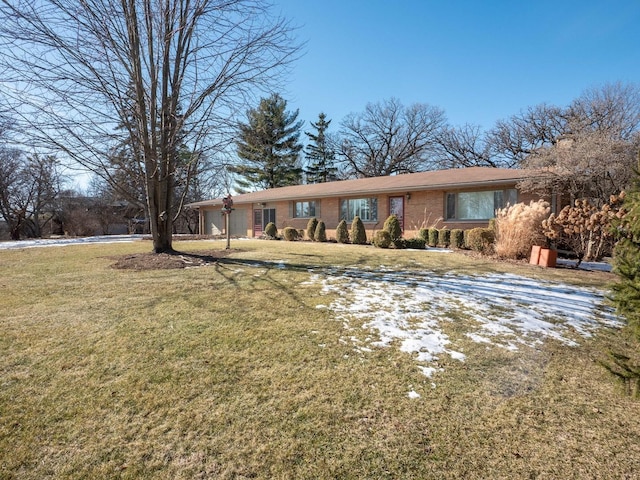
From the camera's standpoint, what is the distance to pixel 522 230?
26.7 feet

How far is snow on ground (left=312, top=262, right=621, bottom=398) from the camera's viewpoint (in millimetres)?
A: 3111

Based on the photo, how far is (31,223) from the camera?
1017 inches

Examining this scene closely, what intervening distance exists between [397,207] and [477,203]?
3.39 m

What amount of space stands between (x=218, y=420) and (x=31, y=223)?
33.8 metres

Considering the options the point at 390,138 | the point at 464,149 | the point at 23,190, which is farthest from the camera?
the point at 390,138

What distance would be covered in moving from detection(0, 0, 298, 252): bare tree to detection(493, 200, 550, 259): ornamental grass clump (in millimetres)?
7171

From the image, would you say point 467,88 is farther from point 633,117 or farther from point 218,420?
point 218,420

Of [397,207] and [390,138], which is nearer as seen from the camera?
[397,207]

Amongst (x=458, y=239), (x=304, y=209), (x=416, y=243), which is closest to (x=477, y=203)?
(x=458, y=239)

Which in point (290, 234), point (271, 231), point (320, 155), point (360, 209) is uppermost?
point (320, 155)

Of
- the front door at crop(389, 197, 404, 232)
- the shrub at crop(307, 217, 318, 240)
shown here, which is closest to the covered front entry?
the shrub at crop(307, 217, 318, 240)

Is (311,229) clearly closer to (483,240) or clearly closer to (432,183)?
(432,183)

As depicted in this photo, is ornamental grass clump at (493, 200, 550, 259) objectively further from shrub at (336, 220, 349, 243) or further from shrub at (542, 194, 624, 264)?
shrub at (336, 220, 349, 243)

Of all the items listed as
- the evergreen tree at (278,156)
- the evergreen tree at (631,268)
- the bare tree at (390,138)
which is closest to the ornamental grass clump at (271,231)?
the evergreen tree at (278,156)
